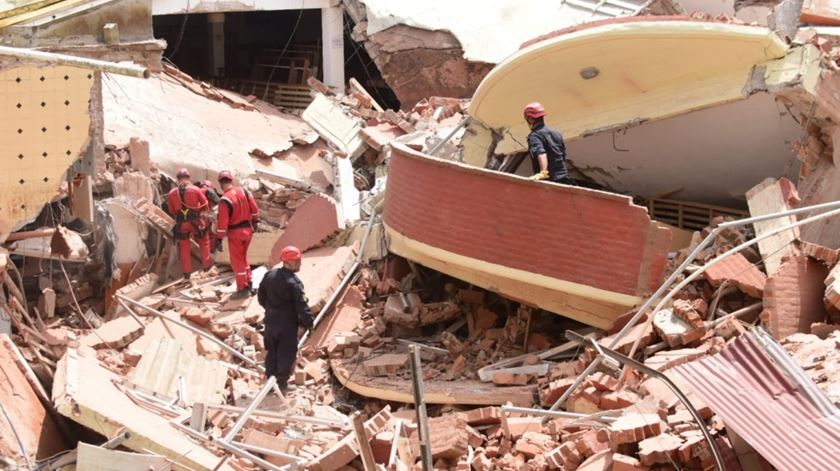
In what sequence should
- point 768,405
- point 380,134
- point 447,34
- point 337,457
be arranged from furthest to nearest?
point 447,34 < point 380,134 < point 337,457 < point 768,405

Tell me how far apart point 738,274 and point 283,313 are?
3.77 meters

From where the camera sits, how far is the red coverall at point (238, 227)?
15711 mm

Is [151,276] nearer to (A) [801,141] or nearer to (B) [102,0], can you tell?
(B) [102,0]

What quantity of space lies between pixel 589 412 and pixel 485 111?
14.3 ft

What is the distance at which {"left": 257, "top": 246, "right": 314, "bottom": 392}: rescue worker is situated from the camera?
1251 cm

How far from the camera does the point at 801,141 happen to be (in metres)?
12.8

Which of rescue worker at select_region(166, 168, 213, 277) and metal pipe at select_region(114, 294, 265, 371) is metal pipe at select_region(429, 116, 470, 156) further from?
metal pipe at select_region(114, 294, 265, 371)

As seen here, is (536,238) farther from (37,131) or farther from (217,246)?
(217,246)

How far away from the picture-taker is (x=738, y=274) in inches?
468

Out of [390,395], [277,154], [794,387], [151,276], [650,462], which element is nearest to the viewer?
[794,387]

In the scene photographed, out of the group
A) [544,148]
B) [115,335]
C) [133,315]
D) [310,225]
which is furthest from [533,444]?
[310,225]

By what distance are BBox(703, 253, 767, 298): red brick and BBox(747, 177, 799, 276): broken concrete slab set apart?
0.39 ft

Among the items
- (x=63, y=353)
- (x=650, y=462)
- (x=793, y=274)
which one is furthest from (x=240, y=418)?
(x=793, y=274)

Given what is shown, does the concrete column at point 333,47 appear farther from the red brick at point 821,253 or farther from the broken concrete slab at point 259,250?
the red brick at point 821,253
